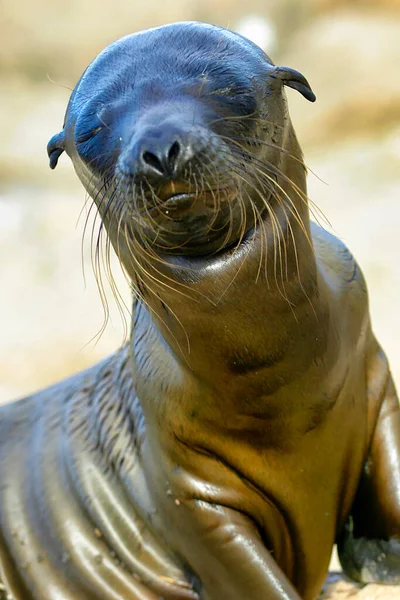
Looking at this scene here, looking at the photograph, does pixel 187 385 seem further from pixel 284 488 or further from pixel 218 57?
pixel 218 57

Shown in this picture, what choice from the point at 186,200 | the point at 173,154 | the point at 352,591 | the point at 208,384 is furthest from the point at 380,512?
the point at 173,154

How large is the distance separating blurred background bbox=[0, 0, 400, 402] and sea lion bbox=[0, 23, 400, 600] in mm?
2294

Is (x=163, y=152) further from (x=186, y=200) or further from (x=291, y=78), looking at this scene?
(x=291, y=78)

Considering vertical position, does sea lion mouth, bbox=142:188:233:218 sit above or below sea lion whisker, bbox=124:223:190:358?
above

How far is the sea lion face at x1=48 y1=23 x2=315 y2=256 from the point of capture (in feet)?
6.55

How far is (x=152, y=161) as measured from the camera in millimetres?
1955

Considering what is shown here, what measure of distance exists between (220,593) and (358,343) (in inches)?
28.7

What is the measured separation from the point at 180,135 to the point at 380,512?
1299mm

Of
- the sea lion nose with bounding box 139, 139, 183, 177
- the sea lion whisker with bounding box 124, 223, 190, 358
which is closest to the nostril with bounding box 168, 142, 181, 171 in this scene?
the sea lion nose with bounding box 139, 139, 183, 177

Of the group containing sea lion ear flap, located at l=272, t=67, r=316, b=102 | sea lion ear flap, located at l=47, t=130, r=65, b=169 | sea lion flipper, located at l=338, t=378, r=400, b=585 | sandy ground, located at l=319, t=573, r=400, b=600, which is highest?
sea lion ear flap, located at l=47, t=130, r=65, b=169

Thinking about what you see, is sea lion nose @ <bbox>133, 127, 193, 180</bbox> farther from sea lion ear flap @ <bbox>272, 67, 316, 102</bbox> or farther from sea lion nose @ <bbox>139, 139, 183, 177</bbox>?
sea lion ear flap @ <bbox>272, 67, 316, 102</bbox>

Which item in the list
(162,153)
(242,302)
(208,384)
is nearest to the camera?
(162,153)

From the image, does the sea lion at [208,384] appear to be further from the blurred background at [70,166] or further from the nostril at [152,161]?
the blurred background at [70,166]

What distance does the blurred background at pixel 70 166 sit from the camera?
6.09 m
